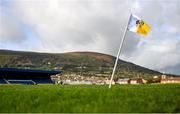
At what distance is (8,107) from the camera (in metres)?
18.4

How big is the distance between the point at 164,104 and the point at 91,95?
15.1 ft

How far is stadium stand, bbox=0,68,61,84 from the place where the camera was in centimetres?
11949

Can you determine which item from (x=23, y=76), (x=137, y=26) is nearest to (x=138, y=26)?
(x=137, y=26)

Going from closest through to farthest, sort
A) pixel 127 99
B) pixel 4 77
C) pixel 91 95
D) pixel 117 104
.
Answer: pixel 117 104 < pixel 127 99 < pixel 91 95 < pixel 4 77

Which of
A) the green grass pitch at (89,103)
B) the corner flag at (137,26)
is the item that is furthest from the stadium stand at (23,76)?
the green grass pitch at (89,103)

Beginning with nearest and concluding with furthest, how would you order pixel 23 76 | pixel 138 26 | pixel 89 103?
pixel 89 103
pixel 138 26
pixel 23 76

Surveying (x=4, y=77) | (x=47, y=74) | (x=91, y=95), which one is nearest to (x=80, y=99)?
(x=91, y=95)

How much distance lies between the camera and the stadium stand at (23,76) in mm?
119488

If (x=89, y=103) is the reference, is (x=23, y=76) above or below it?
above

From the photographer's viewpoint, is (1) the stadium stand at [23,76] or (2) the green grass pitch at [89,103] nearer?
(2) the green grass pitch at [89,103]

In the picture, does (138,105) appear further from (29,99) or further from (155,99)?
(29,99)

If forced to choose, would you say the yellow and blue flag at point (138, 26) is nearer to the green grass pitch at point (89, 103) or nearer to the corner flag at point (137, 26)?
the corner flag at point (137, 26)

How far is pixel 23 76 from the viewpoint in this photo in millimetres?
127500

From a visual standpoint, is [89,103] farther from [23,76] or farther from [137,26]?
[23,76]
